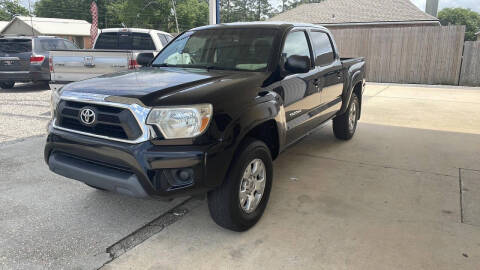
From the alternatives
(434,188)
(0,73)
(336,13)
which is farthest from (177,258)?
(336,13)

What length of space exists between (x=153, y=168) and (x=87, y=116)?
737 mm

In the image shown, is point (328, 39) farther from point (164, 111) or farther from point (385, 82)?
point (385, 82)

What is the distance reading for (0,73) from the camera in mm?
11250

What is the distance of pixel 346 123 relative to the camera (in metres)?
6.12

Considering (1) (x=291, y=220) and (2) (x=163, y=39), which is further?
(2) (x=163, y=39)

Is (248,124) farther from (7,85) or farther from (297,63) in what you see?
(7,85)

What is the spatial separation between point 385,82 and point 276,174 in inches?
517

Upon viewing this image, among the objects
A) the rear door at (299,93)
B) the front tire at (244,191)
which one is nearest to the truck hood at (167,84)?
the rear door at (299,93)

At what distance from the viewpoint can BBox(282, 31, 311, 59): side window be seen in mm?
4094

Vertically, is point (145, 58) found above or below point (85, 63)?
above

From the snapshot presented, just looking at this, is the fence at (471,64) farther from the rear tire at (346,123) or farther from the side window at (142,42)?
the side window at (142,42)

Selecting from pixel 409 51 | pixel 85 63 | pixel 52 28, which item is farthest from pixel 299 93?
pixel 52 28

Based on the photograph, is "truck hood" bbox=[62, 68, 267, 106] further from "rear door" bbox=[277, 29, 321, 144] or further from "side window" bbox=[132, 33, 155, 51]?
"side window" bbox=[132, 33, 155, 51]

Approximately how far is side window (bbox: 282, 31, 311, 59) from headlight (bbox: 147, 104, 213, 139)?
63.9 inches
